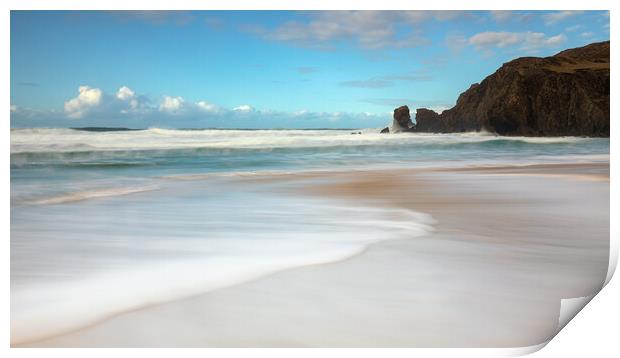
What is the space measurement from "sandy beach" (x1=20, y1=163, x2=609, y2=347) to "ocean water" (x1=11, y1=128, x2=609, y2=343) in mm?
90

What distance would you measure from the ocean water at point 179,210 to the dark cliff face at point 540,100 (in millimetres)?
119

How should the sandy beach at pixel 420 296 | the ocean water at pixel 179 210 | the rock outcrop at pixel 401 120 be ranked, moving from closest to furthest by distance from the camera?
the sandy beach at pixel 420 296 < the ocean water at pixel 179 210 < the rock outcrop at pixel 401 120

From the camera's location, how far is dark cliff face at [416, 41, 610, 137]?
302cm

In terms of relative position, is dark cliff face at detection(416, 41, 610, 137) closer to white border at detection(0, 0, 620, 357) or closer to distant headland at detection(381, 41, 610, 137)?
distant headland at detection(381, 41, 610, 137)

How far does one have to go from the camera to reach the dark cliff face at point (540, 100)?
3.02 meters

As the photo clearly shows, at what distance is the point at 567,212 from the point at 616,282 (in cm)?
59

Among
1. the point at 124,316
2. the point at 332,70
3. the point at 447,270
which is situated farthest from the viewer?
the point at 332,70

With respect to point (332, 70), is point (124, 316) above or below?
below

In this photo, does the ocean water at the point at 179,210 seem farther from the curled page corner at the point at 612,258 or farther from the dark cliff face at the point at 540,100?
the curled page corner at the point at 612,258

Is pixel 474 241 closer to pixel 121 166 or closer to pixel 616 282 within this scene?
pixel 616 282

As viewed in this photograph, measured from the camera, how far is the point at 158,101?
273 centimetres

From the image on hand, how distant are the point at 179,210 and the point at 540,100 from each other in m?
2.44

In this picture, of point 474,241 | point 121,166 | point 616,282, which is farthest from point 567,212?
point 121,166
